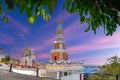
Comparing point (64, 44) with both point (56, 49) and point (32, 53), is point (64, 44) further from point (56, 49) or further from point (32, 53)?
point (32, 53)

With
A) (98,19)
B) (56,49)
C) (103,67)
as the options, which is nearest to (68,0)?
(98,19)

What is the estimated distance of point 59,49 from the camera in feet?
193

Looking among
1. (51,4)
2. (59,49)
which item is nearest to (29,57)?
(59,49)

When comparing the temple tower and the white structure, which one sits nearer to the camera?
the white structure

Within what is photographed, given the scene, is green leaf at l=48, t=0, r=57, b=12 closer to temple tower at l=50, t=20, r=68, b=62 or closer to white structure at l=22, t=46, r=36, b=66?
white structure at l=22, t=46, r=36, b=66

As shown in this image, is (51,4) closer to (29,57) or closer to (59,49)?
(29,57)

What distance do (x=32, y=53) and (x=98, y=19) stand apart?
153 ft

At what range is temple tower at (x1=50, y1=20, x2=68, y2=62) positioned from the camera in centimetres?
5803

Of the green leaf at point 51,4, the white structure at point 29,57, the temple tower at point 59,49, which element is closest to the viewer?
the green leaf at point 51,4

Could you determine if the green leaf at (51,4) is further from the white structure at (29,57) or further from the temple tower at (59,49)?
the temple tower at (59,49)

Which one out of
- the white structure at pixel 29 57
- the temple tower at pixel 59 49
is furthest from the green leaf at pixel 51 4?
the temple tower at pixel 59 49

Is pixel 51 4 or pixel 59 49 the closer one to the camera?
pixel 51 4

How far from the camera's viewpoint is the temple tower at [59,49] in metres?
58.0

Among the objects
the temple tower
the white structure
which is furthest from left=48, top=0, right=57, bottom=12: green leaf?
the temple tower
